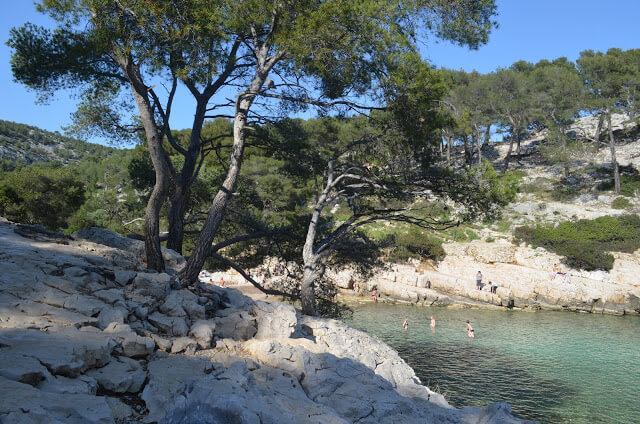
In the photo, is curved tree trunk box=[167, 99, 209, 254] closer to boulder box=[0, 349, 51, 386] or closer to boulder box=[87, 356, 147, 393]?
boulder box=[87, 356, 147, 393]

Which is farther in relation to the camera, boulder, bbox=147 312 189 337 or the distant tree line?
the distant tree line

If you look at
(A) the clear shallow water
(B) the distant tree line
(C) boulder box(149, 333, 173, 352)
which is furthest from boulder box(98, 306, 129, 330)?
(B) the distant tree line

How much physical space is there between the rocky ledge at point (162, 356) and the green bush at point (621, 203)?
33244 millimetres

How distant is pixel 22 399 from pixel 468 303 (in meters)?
26.4

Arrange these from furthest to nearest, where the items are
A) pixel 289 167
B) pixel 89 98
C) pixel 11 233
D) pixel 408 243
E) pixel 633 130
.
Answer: pixel 633 130
pixel 408 243
pixel 289 167
pixel 89 98
pixel 11 233

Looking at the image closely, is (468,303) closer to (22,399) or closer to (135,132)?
(135,132)

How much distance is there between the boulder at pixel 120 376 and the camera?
171 inches

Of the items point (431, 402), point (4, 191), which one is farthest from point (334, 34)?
point (4, 191)

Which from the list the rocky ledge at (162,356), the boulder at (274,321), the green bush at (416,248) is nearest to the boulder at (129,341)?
the rocky ledge at (162,356)

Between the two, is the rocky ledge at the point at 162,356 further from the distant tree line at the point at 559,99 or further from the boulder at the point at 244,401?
the distant tree line at the point at 559,99

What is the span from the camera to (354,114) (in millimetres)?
11312

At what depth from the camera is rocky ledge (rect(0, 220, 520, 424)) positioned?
3639mm

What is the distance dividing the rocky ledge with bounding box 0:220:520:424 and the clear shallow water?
18.5ft

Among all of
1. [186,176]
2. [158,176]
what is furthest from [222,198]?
[186,176]
